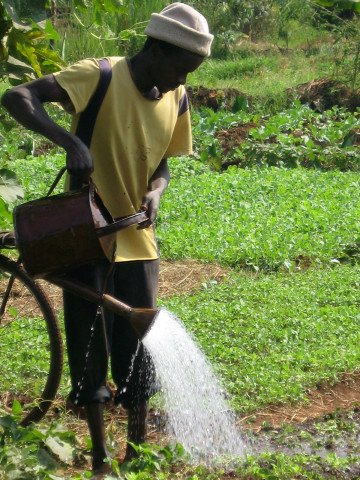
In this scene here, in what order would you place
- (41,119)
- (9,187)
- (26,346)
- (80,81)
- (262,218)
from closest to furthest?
(41,119)
(80,81)
(9,187)
(26,346)
(262,218)

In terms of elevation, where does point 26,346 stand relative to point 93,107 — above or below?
below

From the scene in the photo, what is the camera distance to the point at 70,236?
350cm

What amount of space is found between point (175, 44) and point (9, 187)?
39.6 inches

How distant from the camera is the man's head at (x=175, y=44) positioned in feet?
11.3

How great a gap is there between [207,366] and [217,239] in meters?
2.47

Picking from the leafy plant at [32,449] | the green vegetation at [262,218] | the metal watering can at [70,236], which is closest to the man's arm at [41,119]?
the metal watering can at [70,236]

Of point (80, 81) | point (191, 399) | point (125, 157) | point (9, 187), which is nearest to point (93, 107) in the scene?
point (80, 81)

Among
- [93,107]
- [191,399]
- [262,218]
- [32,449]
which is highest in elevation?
[93,107]

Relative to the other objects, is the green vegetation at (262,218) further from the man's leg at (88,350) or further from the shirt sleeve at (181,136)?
the man's leg at (88,350)

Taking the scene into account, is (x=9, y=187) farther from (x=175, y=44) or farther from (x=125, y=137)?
(x=175, y=44)

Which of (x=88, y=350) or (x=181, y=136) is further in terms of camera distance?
(x=181, y=136)

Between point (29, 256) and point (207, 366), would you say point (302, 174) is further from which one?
point (29, 256)

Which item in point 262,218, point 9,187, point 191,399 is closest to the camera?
point 9,187

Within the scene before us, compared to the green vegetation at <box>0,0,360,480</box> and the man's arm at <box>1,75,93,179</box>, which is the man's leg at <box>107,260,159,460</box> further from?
the man's arm at <box>1,75,93,179</box>
